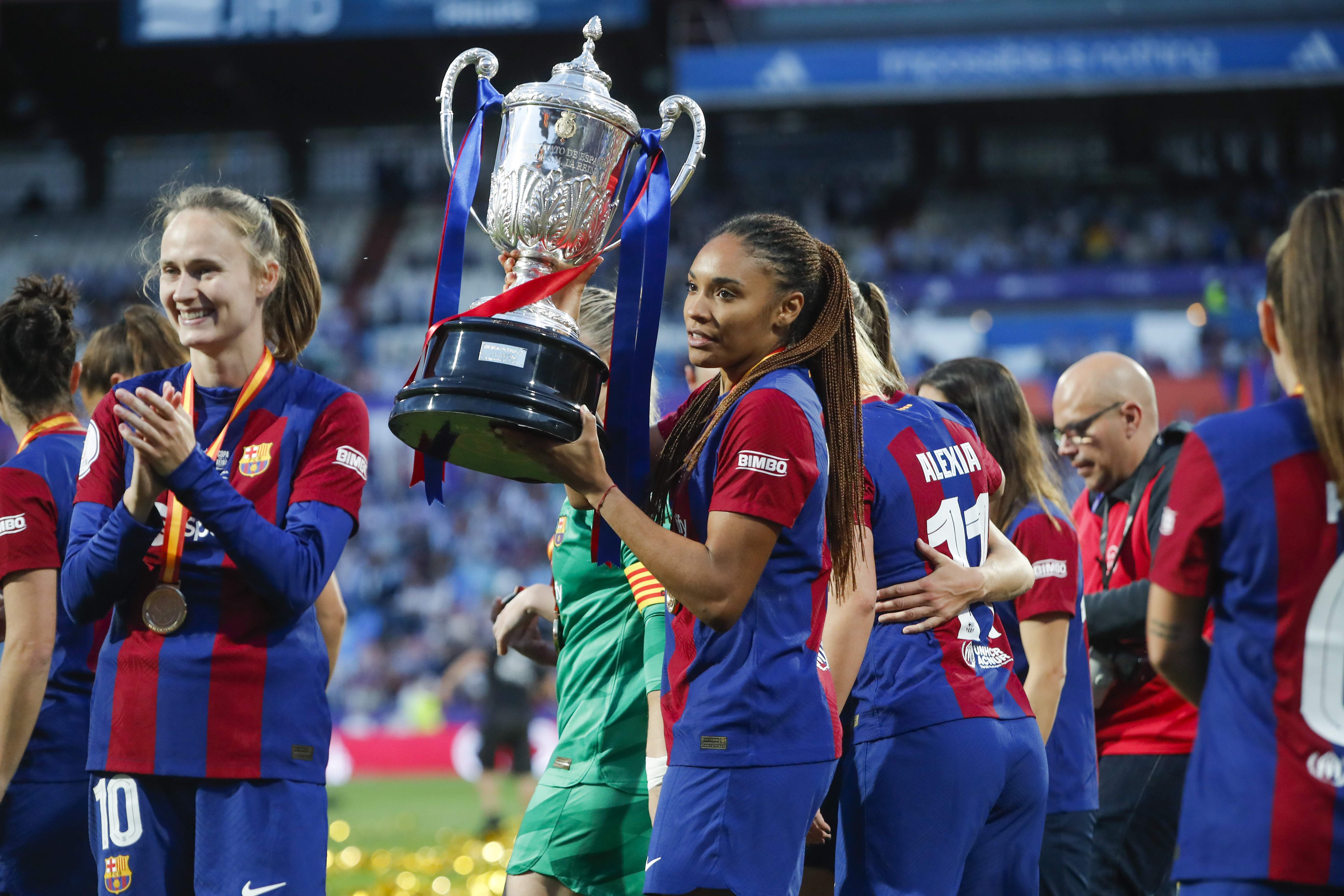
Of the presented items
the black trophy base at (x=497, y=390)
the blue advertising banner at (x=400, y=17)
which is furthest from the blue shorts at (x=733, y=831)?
the blue advertising banner at (x=400, y=17)

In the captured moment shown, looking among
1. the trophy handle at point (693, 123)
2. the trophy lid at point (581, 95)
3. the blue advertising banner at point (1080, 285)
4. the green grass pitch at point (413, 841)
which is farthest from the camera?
the blue advertising banner at point (1080, 285)

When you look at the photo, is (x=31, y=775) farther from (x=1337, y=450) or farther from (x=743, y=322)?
(x=1337, y=450)

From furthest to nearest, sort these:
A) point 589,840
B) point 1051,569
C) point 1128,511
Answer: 1. point 1128,511
2. point 1051,569
3. point 589,840

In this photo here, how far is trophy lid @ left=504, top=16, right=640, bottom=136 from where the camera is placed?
3.00m

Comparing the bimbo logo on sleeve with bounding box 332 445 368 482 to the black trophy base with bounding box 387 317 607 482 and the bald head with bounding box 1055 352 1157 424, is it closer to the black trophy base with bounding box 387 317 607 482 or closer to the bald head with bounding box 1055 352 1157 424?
the black trophy base with bounding box 387 317 607 482

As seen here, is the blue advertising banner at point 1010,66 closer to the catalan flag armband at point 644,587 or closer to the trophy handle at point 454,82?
the trophy handle at point 454,82

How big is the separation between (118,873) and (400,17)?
67.1 ft

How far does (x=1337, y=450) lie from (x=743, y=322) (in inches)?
43.7

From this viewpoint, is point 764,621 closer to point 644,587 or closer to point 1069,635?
point 644,587

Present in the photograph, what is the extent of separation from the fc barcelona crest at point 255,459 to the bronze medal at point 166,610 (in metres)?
0.29

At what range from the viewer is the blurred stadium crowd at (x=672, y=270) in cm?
2055

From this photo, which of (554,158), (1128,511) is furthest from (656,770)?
(1128,511)

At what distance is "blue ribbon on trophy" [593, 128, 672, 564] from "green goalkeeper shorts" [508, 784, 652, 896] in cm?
73

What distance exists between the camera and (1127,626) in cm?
424
